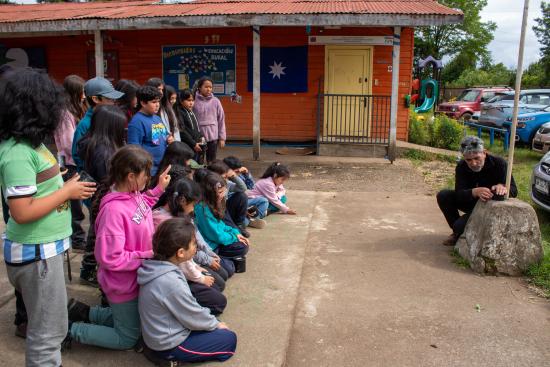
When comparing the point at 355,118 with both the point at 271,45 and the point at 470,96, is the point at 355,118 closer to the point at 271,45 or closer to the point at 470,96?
the point at 271,45

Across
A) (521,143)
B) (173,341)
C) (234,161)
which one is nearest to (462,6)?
(521,143)

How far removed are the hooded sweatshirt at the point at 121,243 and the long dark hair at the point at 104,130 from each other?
0.82 meters

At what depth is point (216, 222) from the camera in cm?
414

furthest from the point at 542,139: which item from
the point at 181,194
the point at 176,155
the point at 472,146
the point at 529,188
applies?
the point at 181,194

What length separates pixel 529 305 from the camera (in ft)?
12.3

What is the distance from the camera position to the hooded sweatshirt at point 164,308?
8.94ft

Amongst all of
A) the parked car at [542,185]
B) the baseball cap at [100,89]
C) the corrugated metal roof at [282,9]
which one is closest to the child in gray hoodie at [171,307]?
the baseball cap at [100,89]

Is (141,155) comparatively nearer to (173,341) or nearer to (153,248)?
(153,248)

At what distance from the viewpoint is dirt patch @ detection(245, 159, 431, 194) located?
316 inches

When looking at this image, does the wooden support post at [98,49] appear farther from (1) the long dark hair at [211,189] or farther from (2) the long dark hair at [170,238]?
(2) the long dark hair at [170,238]

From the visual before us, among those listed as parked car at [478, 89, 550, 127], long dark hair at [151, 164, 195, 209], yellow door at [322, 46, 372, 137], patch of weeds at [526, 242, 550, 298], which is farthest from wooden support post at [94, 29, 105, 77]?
parked car at [478, 89, 550, 127]

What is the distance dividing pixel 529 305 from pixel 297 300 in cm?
173

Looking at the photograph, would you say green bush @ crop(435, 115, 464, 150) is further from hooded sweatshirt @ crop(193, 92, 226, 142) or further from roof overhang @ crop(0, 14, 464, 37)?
hooded sweatshirt @ crop(193, 92, 226, 142)

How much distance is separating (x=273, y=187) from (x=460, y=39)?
42.9m
